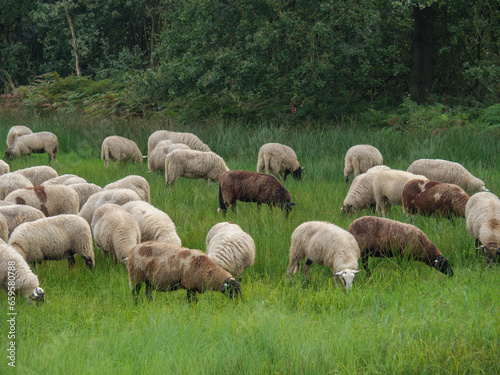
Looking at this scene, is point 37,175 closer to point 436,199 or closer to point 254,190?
point 254,190

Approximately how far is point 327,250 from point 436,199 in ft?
8.82

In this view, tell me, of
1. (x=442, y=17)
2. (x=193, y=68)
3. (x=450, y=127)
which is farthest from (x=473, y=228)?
(x=442, y=17)

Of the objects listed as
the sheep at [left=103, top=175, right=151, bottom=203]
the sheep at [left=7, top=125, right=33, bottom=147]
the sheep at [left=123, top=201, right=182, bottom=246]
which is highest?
the sheep at [left=123, top=201, right=182, bottom=246]

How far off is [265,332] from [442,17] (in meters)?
17.4

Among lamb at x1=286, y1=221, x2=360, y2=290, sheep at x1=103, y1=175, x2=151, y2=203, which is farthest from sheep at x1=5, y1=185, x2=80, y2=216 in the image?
lamb at x1=286, y1=221, x2=360, y2=290

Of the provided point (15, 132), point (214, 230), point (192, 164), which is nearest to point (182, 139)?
point (192, 164)

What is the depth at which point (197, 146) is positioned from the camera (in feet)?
45.3

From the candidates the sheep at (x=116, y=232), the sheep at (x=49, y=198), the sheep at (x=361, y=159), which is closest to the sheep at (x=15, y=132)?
the sheep at (x=49, y=198)

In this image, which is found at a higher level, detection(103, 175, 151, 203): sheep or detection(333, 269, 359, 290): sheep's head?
detection(333, 269, 359, 290): sheep's head

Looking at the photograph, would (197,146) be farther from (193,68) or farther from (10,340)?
(10,340)

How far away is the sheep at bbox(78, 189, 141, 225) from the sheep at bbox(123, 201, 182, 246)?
0.62 metres

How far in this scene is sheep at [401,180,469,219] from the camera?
25.8ft

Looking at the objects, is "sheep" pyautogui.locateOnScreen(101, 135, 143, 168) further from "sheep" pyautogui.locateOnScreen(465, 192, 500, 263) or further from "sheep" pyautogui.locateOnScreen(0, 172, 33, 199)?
"sheep" pyautogui.locateOnScreen(465, 192, 500, 263)

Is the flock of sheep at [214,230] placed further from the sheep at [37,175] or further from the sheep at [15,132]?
the sheep at [15,132]
